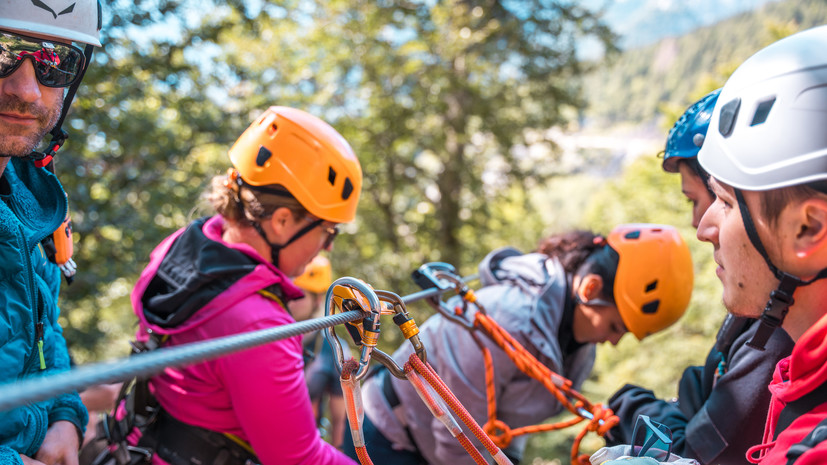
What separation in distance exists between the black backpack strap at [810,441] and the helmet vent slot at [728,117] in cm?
67

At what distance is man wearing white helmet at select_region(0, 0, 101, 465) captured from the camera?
5.14ft

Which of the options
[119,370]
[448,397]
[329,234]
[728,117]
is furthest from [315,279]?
[119,370]

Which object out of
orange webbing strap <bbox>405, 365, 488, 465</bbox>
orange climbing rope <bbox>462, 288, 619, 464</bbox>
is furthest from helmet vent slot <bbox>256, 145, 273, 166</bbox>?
orange webbing strap <bbox>405, 365, 488, 465</bbox>

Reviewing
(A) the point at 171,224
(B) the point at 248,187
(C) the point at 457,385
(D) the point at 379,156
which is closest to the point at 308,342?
(A) the point at 171,224

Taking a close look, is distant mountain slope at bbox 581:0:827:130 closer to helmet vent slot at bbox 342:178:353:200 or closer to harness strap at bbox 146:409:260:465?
helmet vent slot at bbox 342:178:353:200

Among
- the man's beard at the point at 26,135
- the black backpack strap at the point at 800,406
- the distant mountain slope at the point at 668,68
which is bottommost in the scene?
the distant mountain slope at the point at 668,68

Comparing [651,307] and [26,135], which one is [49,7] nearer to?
[26,135]

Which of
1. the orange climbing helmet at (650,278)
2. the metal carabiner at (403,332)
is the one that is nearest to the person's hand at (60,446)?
the metal carabiner at (403,332)

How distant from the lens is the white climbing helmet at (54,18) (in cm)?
157

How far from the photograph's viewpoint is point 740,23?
93.8 meters

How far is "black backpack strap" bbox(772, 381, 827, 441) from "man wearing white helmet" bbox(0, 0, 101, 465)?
1886 mm

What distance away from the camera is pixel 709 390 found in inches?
88.1

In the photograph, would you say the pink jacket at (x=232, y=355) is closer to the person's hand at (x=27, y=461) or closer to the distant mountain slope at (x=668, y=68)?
the person's hand at (x=27, y=461)

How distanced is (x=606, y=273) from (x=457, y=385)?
97 cm
